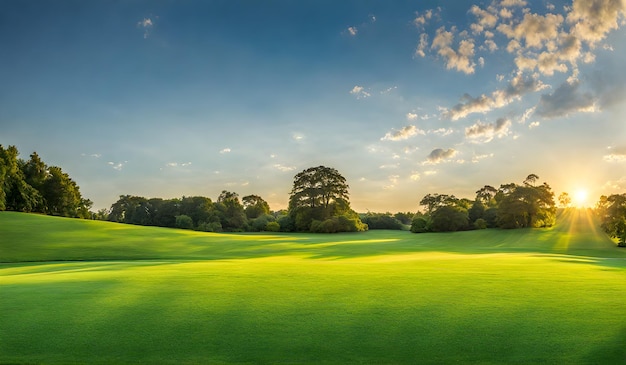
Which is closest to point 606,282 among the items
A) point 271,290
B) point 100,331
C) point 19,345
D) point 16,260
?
point 271,290

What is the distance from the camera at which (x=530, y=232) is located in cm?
6244

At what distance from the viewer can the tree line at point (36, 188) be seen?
61.4 metres

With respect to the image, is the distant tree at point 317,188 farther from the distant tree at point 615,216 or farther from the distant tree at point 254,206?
the distant tree at point 615,216

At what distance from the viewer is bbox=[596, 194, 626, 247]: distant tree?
169 feet

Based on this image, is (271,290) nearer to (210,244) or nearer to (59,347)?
(59,347)

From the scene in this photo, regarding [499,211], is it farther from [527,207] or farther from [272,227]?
[272,227]

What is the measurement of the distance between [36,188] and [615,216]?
303 feet

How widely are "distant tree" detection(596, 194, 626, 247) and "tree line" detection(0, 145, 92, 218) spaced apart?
85.5 meters

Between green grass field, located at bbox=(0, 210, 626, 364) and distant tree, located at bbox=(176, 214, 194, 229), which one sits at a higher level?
distant tree, located at bbox=(176, 214, 194, 229)

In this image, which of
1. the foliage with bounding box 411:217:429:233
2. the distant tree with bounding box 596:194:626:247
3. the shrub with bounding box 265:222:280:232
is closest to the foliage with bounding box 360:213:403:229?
the foliage with bounding box 411:217:429:233

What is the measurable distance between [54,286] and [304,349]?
9563 mm

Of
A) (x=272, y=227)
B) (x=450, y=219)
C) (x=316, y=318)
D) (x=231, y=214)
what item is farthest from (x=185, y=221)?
(x=316, y=318)

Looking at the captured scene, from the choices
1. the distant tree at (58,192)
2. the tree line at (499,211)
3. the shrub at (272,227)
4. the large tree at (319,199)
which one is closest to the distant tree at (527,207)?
the tree line at (499,211)

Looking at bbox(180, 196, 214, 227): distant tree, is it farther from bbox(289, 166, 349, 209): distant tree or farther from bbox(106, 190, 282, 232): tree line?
bbox(289, 166, 349, 209): distant tree
